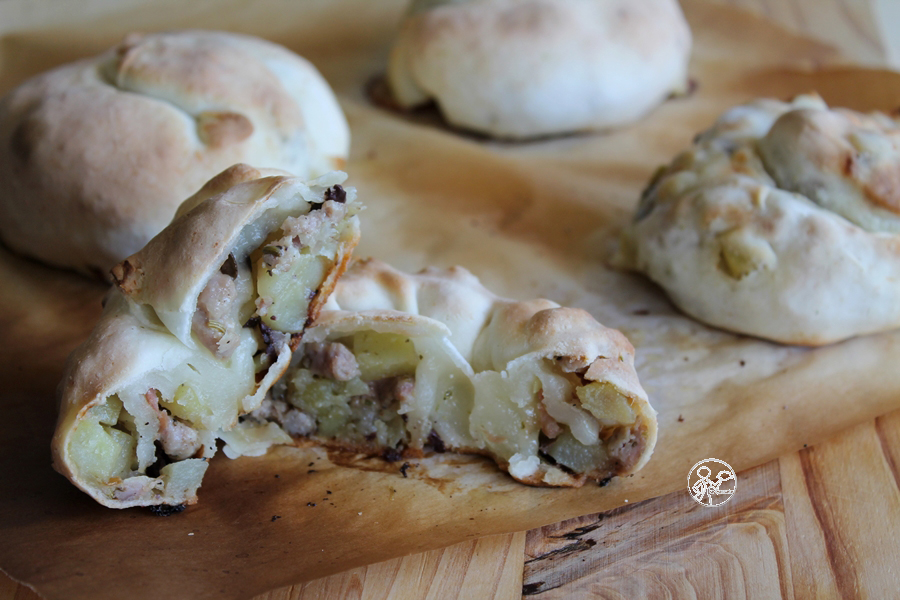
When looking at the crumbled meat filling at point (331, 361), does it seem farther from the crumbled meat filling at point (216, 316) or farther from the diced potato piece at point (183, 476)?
the diced potato piece at point (183, 476)

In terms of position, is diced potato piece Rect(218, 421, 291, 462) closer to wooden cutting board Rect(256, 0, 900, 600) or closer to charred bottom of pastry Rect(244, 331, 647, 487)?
charred bottom of pastry Rect(244, 331, 647, 487)

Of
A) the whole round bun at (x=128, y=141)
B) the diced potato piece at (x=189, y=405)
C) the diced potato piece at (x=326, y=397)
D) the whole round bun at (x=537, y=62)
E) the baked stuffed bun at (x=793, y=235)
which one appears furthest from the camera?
the whole round bun at (x=537, y=62)

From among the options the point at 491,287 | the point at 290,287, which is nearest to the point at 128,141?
the point at 290,287

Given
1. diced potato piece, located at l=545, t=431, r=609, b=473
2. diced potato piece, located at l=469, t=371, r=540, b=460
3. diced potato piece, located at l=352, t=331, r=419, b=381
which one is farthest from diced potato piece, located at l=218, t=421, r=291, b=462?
diced potato piece, located at l=545, t=431, r=609, b=473

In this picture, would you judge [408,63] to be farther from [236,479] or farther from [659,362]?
[236,479]

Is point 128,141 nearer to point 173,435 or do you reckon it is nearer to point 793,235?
point 173,435

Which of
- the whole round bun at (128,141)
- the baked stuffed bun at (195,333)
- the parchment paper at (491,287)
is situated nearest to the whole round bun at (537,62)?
the parchment paper at (491,287)
